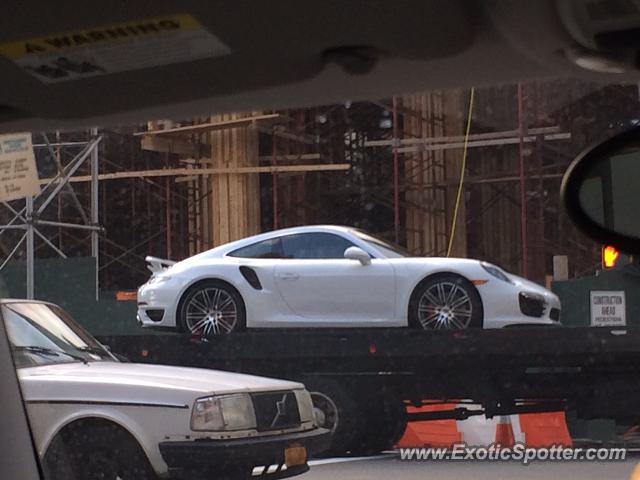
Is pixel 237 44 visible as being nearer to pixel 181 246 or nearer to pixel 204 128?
pixel 204 128

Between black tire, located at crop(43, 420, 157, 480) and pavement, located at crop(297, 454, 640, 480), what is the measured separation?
5.95ft

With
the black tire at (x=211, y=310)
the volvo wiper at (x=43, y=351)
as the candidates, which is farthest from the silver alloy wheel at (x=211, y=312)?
the volvo wiper at (x=43, y=351)

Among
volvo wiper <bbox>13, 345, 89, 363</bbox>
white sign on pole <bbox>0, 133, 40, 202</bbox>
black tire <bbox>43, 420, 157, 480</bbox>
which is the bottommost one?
black tire <bbox>43, 420, 157, 480</bbox>

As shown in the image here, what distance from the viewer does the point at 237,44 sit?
2.06 metres

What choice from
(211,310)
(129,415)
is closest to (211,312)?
(211,310)

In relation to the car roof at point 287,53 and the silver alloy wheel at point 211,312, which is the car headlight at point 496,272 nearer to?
the silver alloy wheel at point 211,312

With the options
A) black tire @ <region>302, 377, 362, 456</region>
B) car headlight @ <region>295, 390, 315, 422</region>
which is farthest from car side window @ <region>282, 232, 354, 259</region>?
car headlight @ <region>295, 390, 315, 422</region>

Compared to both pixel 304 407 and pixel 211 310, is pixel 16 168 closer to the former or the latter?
pixel 304 407

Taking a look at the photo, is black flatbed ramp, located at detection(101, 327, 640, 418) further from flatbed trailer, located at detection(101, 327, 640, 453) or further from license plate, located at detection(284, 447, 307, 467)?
license plate, located at detection(284, 447, 307, 467)

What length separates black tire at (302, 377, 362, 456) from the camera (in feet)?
26.0

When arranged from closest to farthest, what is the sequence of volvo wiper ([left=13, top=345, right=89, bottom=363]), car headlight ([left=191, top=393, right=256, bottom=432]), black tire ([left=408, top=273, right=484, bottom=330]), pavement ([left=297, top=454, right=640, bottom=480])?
volvo wiper ([left=13, top=345, right=89, bottom=363]) < car headlight ([left=191, top=393, right=256, bottom=432]) < pavement ([left=297, top=454, right=640, bottom=480]) < black tire ([left=408, top=273, right=484, bottom=330])

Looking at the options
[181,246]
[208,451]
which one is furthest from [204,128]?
[181,246]

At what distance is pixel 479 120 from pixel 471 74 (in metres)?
5.89

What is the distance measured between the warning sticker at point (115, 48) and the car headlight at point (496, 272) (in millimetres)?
6426
